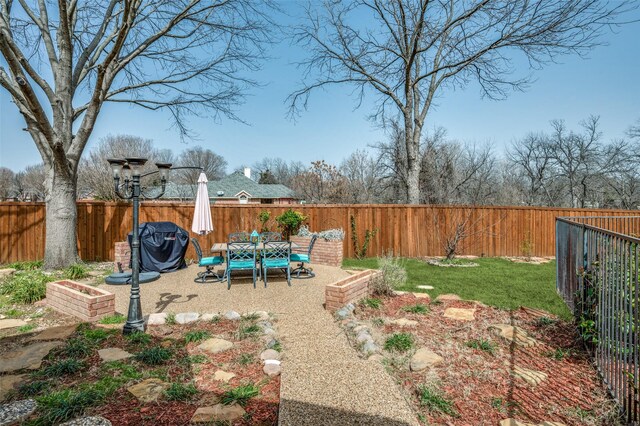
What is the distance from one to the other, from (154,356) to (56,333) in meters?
1.81

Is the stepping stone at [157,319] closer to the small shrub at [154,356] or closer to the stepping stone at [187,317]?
the stepping stone at [187,317]

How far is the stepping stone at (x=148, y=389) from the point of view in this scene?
9.13ft

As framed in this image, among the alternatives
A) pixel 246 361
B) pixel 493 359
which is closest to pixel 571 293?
pixel 493 359

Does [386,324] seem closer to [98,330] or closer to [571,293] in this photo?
[571,293]

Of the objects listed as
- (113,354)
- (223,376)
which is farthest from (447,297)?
(113,354)

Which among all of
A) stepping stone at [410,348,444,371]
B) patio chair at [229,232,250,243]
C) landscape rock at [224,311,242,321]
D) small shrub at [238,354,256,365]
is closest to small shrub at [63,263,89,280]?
patio chair at [229,232,250,243]

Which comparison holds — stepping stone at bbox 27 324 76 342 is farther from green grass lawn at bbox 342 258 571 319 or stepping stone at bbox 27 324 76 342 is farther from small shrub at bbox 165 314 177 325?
green grass lawn at bbox 342 258 571 319

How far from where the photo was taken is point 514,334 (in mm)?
4152

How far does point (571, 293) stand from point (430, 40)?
9781 millimetres

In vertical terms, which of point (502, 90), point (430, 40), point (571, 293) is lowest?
point (571, 293)

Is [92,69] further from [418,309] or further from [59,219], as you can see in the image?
[418,309]

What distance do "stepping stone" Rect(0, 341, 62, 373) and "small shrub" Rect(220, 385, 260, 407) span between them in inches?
82.8

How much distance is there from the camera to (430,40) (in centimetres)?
1159

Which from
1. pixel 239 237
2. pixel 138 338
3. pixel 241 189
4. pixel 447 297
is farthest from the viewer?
pixel 241 189
